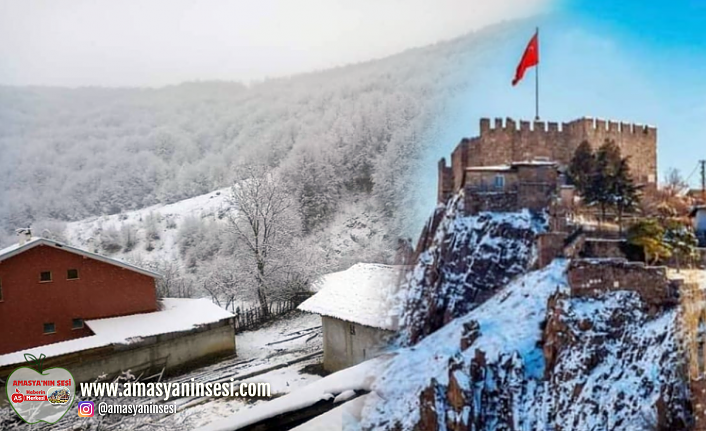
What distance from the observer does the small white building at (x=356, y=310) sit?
217 cm

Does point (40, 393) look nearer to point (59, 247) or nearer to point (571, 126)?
point (59, 247)

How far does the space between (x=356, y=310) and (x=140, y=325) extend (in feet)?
3.15

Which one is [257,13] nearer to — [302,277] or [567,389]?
[302,277]

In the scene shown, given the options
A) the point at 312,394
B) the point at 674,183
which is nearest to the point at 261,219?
the point at 312,394

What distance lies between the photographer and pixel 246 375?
2.10 m

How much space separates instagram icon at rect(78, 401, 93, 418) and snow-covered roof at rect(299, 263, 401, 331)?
0.97 metres

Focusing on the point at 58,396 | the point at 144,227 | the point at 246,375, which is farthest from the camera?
the point at 246,375

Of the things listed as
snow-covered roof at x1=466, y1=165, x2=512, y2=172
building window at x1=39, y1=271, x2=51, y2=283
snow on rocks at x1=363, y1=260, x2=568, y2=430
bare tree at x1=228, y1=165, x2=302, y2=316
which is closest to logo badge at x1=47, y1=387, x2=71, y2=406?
building window at x1=39, y1=271, x2=51, y2=283

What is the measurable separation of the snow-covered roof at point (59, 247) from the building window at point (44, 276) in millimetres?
109

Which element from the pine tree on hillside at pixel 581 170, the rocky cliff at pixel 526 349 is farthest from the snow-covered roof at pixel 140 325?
the pine tree on hillside at pixel 581 170

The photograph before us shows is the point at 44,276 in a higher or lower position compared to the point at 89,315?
higher

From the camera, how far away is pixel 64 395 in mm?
1896

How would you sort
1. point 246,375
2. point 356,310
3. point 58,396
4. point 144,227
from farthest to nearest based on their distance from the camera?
point 356,310, point 246,375, point 144,227, point 58,396

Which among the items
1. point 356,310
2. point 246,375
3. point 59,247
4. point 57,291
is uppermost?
point 59,247
